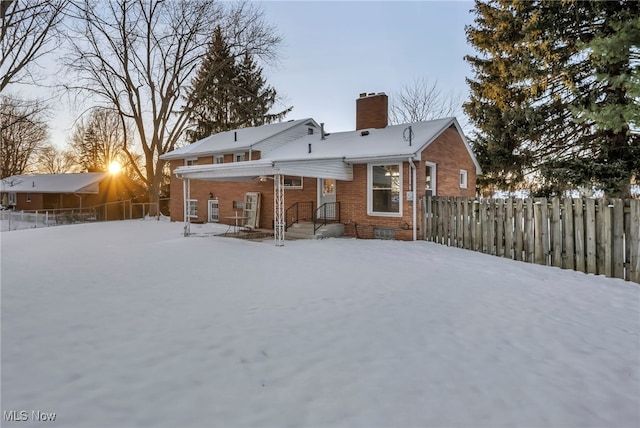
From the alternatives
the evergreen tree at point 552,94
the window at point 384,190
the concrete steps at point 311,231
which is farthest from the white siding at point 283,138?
the evergreen tree at point 552,94

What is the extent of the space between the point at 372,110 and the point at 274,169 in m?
7.05

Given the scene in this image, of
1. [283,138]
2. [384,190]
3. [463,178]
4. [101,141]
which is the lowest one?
[384,190]

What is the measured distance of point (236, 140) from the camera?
1933 centimetres

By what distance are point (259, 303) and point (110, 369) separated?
228cm

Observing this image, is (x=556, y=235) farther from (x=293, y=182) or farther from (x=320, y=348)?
(x=293, y=182)

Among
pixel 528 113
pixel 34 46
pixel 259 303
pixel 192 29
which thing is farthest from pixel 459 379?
pixel 192 29

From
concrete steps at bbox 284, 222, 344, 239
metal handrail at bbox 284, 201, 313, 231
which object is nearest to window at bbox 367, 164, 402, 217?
concrete steps at bbox 284, 222, 344, 239

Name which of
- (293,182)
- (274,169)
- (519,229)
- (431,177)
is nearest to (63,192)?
(293,182)

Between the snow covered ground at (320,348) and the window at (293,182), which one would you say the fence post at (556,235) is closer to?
the snow covered ground at (320,348)

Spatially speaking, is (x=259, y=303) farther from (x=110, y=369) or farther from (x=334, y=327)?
(x=110, y=369)

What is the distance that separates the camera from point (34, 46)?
13.6 m

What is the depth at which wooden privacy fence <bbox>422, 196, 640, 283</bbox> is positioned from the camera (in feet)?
22.3

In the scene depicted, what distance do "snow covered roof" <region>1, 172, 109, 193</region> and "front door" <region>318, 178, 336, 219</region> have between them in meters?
27.4

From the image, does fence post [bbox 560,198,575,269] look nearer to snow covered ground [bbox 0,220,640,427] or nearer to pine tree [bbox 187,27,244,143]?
snow covered ground [bbox 0,220,640,427]
